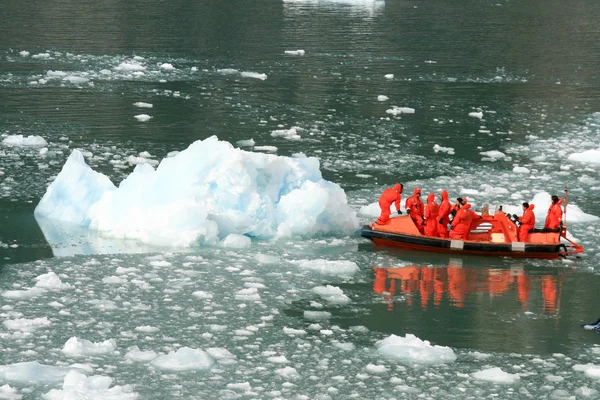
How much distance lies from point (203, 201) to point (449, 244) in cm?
432

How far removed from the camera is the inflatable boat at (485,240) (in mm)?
17938

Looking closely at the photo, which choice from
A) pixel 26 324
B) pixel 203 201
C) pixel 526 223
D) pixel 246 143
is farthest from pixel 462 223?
pixel 246 143

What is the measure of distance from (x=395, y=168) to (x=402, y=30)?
2442 centimetres

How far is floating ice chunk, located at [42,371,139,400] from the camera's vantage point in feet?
39.8

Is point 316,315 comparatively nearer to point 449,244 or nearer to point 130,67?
point 449,244

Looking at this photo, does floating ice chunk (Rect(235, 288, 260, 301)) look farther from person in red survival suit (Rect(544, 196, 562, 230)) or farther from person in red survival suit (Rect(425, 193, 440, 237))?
person in red survival suit (Rect(544, 196, 562, 230))

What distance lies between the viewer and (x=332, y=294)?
16078mm

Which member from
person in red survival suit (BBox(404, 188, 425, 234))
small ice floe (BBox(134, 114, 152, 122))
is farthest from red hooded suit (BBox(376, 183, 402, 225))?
small ice floe (BBox(134, 114, 152, 122))

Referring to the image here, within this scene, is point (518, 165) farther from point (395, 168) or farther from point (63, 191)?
point (63, 191)

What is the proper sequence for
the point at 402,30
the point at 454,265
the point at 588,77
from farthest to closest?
1. the point at 402,30
2. the point at 588,77
3. the point at 454,265

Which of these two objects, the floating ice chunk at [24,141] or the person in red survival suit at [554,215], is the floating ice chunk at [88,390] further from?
the floating ice chunk at [24,141]

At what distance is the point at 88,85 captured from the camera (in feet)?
107

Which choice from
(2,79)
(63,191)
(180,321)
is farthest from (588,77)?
(180,321)

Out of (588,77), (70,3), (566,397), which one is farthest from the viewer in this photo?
(70,3)
